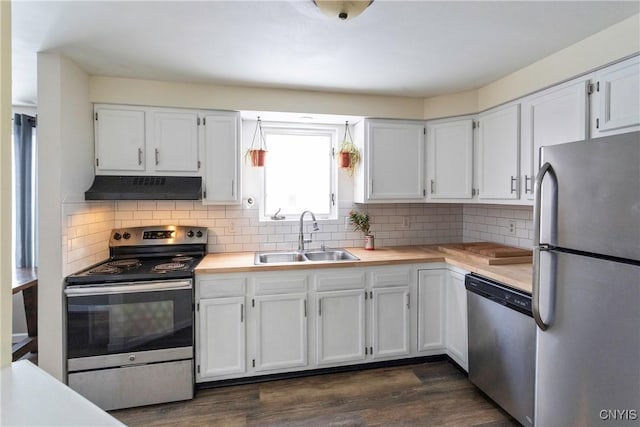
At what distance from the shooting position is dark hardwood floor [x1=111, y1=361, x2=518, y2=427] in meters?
2.04

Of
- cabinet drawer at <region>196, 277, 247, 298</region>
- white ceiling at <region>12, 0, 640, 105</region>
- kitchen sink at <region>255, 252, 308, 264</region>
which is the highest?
white ceiling at <region>12, 0, 640, 105</region>

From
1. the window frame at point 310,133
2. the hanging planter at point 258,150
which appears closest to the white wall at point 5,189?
the hanging planter at point 258,150

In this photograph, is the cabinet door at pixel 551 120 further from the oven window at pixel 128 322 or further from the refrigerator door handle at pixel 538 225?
the oven window at pixel 128 322

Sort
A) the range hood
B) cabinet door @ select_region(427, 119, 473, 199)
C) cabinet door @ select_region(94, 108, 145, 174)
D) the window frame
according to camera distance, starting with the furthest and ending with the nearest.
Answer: the window frame < cabinet door @ select_region(427, 119, 473, 199) < cabinet door @ select_region(94, 108, 145, 174) < the range hood

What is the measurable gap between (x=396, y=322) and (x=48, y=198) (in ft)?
8.78

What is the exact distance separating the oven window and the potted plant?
164 cm

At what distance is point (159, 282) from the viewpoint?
7.30 ft

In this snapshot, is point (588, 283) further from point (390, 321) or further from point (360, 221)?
point (360, 221)

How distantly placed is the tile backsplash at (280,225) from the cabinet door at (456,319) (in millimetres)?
735

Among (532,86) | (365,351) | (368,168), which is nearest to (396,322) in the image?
(365,351)

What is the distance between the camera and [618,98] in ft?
5.75

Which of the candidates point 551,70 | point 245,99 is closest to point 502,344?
point 551,70

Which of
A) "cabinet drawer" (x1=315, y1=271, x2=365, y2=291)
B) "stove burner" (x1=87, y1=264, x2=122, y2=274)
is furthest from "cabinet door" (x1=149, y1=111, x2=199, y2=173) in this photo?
"cabinet drawer" (x1=315, y1=271, x2=365, y2=291)

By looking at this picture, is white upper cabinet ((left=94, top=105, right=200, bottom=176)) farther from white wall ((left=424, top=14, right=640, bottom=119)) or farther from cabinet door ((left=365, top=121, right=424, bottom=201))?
white wall ((left=424, top=14, right=640, bottom=119))
